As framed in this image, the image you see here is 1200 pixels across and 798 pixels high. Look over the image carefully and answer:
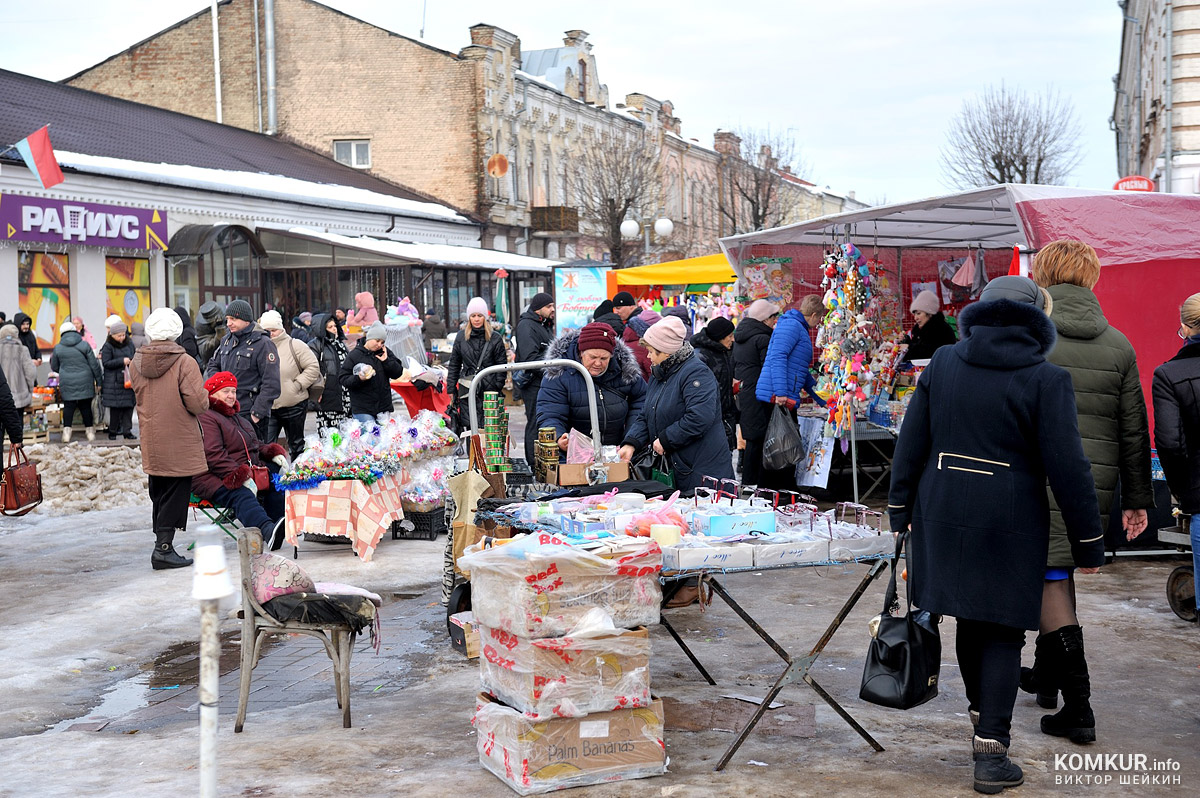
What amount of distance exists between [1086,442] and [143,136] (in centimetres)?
2605

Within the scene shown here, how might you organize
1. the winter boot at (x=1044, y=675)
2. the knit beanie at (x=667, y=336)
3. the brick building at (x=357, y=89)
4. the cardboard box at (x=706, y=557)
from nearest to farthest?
the cardboard box at (x=706, y=557) < the winter boot at (x=1044, y=675) < the knit beanie at (x=667, y=336) < the brick building at (x=357, y=89)

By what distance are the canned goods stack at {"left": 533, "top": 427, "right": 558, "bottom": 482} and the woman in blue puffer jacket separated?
3.31m

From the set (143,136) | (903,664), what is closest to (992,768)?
(903,664)

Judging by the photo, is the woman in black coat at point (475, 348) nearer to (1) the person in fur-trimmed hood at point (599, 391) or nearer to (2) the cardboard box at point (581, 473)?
(1) the person in fur-trimmed hood at point (599, 391)

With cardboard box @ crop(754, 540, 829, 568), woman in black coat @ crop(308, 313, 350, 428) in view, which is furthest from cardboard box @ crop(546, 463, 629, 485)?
woman in black coat @ crop(308, 313, 350, 428)

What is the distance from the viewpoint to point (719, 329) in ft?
33.3

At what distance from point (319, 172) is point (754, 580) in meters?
28.4

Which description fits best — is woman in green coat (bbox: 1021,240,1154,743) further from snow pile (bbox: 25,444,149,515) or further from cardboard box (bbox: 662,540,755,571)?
snow pile (bbox: 25,444,149,515)

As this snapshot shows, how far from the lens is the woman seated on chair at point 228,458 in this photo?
8.42m

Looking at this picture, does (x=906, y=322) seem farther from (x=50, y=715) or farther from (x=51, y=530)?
(x=50, y=715)

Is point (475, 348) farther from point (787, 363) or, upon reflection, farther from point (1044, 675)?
point (1044, 675)

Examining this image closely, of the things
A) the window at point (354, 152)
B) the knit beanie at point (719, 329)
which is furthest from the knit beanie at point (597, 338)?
the window at point (354, 152)

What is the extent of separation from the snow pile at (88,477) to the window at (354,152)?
81.2ft

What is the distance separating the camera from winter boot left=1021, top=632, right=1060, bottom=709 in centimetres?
483
